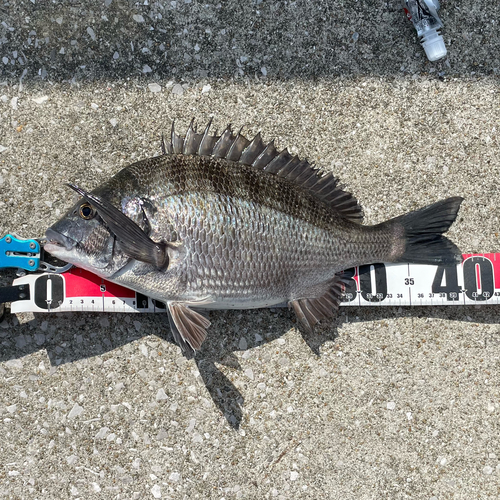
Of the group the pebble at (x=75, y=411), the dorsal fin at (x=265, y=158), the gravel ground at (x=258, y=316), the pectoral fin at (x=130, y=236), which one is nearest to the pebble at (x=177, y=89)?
→ the gravel ground at (x=258, y=316)

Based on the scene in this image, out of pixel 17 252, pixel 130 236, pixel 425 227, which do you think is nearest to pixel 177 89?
pixel 130 236

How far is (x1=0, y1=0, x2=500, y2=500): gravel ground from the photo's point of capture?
2.25m

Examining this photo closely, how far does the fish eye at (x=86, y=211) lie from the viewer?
1898 millimetres

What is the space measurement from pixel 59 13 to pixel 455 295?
95.6 inches

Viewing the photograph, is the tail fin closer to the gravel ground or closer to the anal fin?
the gravel ground

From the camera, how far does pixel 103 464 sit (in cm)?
224

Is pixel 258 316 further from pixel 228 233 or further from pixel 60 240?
pixel 60 240

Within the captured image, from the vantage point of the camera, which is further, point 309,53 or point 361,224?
point 309,53

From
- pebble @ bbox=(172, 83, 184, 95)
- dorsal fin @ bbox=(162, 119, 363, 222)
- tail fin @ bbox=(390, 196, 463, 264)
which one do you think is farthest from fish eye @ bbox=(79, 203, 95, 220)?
tail fin @ bbox=(390, 196, 463, 264)

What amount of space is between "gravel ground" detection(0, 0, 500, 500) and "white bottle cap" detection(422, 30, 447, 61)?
2.0 inches

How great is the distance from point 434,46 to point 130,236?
1788mm

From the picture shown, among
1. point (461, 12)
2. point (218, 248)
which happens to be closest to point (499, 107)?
point (461, 12)

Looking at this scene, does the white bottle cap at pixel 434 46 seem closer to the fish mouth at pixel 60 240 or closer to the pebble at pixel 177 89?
the pebble at pixel 177 89

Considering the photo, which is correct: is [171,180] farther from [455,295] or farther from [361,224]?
[455,295]
